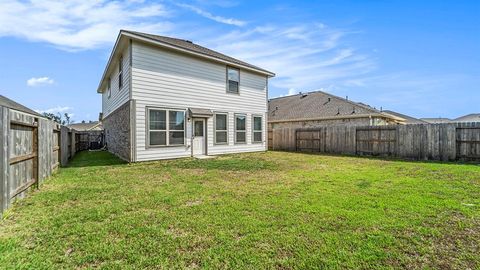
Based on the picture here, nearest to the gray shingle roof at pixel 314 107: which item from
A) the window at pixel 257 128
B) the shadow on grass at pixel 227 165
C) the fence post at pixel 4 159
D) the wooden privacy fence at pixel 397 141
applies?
the wooden privacy fence at pixel 397 141

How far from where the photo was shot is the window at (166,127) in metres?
10.2

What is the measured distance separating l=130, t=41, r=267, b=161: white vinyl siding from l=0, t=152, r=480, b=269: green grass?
16.1 ft

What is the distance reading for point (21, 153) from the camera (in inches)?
176

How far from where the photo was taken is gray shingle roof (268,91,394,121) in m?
18.5

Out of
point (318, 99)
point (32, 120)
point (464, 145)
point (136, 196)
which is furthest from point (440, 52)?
point (32, 120)

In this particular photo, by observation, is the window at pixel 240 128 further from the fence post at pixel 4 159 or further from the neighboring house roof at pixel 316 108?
the fence post at pixel 4 159

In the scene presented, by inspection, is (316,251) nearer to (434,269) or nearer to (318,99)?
(434,269)

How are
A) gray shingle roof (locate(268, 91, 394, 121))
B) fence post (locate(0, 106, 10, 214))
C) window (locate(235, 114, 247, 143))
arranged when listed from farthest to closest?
1. gray shingle roof (locate(268, 91, 394, 121))
2. window (locate(235, 114, 247, 143))
3. fence post (locate(0, 106, 10, 214))

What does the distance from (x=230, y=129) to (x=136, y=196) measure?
877 centimetres

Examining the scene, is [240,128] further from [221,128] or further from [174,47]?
[174,47]

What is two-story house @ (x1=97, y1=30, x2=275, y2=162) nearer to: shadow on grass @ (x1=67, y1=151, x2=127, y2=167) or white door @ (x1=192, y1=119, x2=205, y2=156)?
white door @ (x1=192, y1=119, x2=205, y2=156)

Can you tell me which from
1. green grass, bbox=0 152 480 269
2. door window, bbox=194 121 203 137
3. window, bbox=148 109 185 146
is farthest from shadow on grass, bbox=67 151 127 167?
green grass, bbox=0 152 480 269

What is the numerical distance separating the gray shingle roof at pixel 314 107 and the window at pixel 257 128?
6.81 metres

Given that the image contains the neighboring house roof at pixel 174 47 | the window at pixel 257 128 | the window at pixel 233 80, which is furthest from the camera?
the window at pixel 257 128
